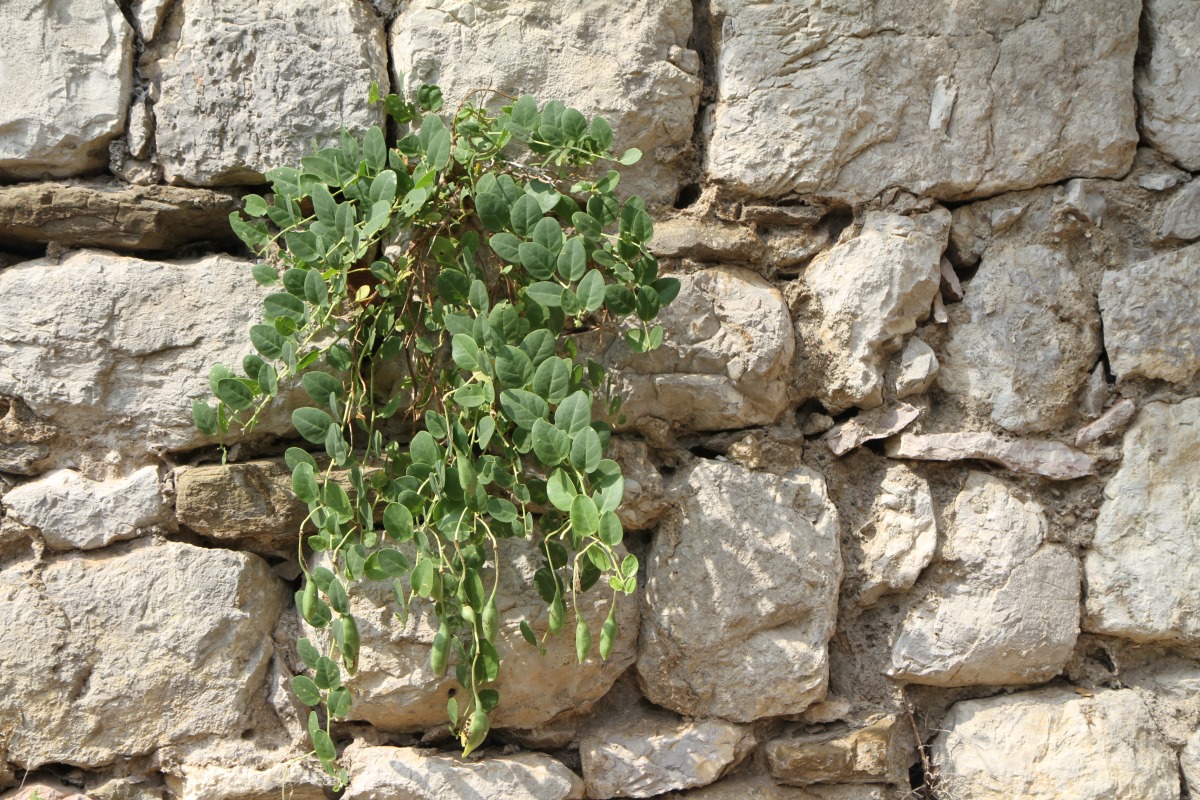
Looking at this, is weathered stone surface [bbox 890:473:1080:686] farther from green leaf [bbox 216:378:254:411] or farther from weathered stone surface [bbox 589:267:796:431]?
green leaf [bbox 216:378:254:411]

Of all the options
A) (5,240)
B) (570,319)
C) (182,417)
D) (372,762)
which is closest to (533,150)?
(570,319)

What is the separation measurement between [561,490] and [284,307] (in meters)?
0.42

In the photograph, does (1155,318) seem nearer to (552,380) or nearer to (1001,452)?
(1001,452)

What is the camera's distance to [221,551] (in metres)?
1.38

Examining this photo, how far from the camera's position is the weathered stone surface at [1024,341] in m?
1.47

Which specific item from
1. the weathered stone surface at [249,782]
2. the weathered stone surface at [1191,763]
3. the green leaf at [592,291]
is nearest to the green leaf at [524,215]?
the green leaf at [592,291]

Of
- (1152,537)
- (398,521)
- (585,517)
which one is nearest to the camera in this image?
(585,517)

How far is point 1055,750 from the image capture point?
142 centimetres

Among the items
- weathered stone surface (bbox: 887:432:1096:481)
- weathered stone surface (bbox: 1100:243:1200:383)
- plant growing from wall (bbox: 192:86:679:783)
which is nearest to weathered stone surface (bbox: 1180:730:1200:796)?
weathered stone surface (bbox: 887:432:1096:481)

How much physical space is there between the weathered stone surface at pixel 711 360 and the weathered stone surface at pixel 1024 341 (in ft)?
0.92

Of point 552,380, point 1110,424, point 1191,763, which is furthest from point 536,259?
point 1191,763

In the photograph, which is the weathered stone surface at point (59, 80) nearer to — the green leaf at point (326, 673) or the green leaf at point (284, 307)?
the green leaf at point (284, 307)

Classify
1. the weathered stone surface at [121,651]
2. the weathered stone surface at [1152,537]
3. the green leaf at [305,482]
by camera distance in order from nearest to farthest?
1. the green leaf at [305,482]
2. the weathered stone surface at [121,651]
3. the weathered stone surface at [1152,537]

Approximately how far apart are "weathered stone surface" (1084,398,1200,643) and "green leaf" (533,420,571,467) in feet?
2.74
